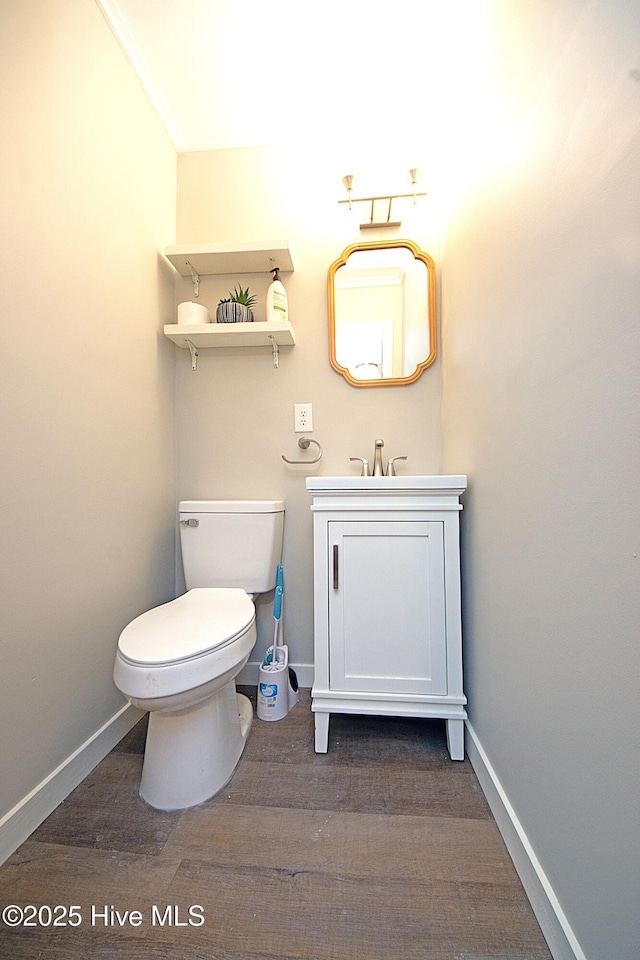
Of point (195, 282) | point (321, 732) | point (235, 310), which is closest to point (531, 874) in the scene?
point (321, 732)

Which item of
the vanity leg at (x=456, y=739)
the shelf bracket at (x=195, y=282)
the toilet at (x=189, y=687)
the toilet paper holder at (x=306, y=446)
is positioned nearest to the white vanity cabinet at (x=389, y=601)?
the vanity leg at (x=456, y=739)

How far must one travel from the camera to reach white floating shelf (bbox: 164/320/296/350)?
1.35 meters

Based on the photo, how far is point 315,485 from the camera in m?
1.09

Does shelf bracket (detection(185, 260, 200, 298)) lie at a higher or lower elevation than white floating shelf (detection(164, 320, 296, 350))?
higher

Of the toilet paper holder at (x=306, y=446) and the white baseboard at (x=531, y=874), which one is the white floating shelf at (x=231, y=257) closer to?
the toilet paper holder at (x=306, y=446)

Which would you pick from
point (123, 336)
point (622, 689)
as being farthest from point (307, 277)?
point (622, 689)

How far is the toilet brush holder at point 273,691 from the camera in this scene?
124cm

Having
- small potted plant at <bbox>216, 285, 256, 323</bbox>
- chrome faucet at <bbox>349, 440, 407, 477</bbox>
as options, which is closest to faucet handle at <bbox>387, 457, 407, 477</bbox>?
chrome faucet at <bbox>349, 440, 407, 477</bbox>

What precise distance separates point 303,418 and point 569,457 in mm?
1008

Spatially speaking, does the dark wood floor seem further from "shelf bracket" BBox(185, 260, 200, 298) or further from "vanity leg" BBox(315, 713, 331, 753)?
"shelf bracket" BBox(185, 260, 200, 298)

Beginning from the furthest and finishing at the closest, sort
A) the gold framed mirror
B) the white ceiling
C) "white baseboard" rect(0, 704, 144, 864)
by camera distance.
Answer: the gold framed mirror
the white ceiling
"white baseboard" rect(0, 704, 144, 864)

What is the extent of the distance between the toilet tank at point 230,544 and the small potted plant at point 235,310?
2.28ft

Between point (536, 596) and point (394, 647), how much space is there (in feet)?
1.61

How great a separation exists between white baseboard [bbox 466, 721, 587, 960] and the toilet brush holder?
622 millimetres
